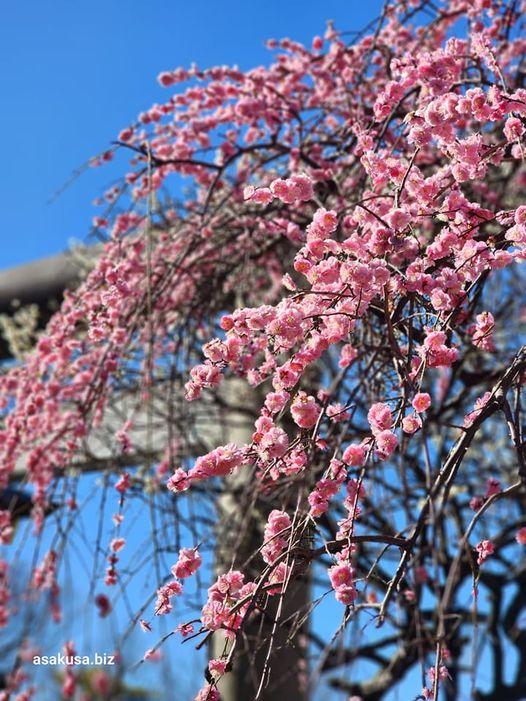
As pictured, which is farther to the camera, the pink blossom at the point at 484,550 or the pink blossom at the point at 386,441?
the pink blossom at the point at 484,550

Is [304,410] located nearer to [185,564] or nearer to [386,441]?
[386,441]

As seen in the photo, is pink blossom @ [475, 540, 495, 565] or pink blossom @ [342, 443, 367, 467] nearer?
pink blossom @ [342, 443, 367, 467]

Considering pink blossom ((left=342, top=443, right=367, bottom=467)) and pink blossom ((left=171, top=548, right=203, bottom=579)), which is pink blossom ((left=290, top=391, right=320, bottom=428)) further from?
pink blossom ((left=171, top=548, right=203, bottom=579))

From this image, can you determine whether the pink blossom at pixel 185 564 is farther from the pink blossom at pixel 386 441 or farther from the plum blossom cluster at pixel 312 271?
the pink blossom at pixel 386 441

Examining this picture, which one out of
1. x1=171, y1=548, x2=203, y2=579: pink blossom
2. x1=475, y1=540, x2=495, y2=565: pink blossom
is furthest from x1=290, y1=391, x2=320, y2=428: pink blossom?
x1=475, y1=540, x2=495, y2=565: pink blossom

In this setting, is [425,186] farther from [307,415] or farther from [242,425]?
[242,425]

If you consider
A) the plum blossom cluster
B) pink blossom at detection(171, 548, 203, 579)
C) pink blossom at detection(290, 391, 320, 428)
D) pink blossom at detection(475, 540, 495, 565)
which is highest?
the plum blossom cluster

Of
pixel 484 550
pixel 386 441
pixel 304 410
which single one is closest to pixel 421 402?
pixel 386 441

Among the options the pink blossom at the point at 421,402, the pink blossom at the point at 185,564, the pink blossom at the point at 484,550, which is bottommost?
the pink blossom at the point at 185,564

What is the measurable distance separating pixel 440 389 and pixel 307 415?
2.75 meters

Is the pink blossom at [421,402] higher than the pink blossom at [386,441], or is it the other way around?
the pink blossom at [421,402]

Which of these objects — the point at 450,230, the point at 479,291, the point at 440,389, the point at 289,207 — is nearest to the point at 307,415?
the point at 450,230

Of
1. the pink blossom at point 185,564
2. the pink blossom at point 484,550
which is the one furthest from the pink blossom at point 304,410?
the pink blossom at point 484,550

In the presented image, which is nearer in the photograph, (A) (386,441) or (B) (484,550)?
(A) (386,441)
